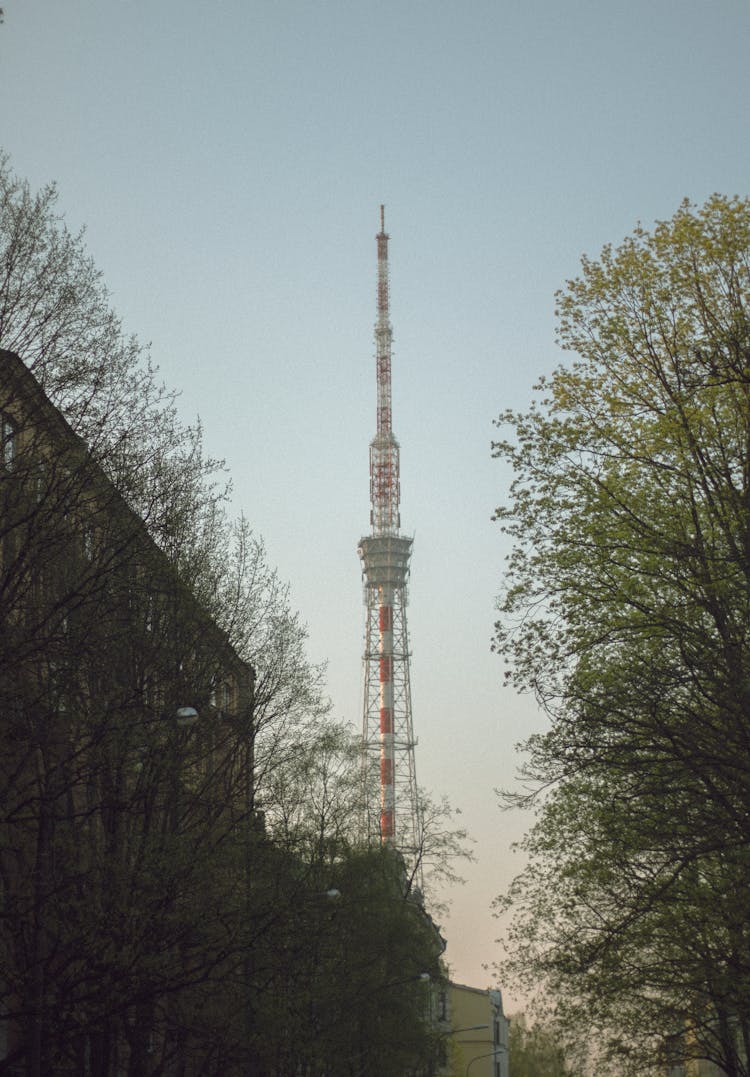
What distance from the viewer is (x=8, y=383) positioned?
1628 cm

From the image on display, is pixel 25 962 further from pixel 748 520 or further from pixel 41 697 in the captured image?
pixel 748 520

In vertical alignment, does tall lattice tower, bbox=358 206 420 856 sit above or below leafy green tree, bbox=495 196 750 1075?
above

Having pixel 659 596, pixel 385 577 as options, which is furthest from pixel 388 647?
pixel 659 596

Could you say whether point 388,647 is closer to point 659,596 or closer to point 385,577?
point 385,577

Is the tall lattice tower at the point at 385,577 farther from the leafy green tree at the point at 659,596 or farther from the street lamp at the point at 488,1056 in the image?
the leafy green tree at the point at 659,596

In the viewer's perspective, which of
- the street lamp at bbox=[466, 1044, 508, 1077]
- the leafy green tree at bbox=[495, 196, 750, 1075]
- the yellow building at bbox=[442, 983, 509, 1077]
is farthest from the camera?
Answer: the yellow building at bbox=[442, 983, 509, 1077]

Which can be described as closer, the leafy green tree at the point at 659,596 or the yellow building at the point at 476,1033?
the leafy green tree at the point at 659,596

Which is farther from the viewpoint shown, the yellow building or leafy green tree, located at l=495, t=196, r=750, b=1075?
the yellow building

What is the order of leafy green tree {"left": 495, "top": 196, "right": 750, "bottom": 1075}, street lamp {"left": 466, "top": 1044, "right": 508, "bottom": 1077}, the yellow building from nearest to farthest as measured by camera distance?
leafy green tree {"left": 495, "top": 196, "right": 750, "bottom": 1075}, street lamp {"left": 466, "top": 1044, "right": 508, "bottom": 1077}, the yellow building

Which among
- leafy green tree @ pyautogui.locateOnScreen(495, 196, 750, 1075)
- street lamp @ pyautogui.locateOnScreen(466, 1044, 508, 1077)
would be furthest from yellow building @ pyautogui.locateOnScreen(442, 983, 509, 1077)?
leafy green tree @ pyautogui.locateOnScreen(495, 196, 750, 1075)

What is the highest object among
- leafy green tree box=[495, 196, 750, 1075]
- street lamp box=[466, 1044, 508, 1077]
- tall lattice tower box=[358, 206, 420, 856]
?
tall lattice tower box=[358, 206, 420, 856]

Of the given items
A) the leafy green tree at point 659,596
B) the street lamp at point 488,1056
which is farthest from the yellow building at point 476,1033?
the leafy green tree at point 659,596

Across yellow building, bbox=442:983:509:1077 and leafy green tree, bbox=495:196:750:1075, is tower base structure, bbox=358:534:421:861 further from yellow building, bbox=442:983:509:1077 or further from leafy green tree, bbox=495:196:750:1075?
leafy green tree, bbox=495:196:750:1075

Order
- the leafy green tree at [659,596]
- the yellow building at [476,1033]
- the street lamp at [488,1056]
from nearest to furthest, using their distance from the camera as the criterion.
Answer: the leafy green tree at [659,596]
the street lamp at [488,1056]
the yellow building at [476,1033]
